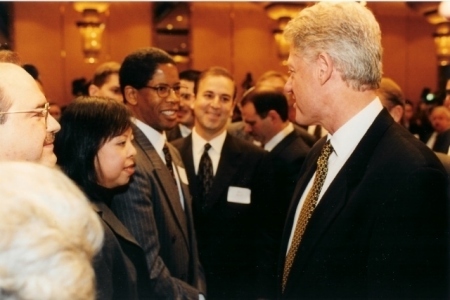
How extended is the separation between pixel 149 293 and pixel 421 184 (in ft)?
3.16

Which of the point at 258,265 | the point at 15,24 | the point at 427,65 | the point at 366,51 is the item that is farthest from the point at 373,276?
the point at 427,65

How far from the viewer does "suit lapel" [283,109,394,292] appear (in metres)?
1.36

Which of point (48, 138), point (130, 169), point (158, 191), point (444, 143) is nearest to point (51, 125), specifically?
point (48, 138)

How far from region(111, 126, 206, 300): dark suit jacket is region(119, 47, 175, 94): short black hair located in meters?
0.35

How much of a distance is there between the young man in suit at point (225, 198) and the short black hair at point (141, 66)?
2.18 ft

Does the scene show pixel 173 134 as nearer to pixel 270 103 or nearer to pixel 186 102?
pixel 186 102

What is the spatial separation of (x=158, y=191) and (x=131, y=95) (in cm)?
59

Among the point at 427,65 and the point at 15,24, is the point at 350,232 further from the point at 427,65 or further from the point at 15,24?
the point at 427,65

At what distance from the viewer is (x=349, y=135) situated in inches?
57.4

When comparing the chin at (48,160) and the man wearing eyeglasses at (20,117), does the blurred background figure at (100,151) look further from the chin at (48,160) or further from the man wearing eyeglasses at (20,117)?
the man wearing eyeglasses at (20,117)

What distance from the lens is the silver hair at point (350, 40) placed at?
1.44 metres

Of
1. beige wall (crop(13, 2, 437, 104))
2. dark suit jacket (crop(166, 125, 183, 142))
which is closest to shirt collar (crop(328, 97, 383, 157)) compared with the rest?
dark suit jacket (crop(166, 125, 183, 142))

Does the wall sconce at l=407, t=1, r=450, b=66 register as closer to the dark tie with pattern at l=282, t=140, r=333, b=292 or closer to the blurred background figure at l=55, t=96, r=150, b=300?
the dark tie with pattern at l=282, t=140, r=333, b=292

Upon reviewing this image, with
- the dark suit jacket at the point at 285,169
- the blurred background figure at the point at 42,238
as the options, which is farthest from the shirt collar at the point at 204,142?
the blurred background figure at the point at 42,238
